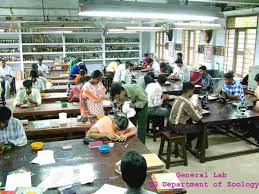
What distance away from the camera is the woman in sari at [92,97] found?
489cm

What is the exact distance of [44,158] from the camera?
10.2ft

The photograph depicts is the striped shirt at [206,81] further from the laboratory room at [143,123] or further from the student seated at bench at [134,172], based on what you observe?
the student seated at bench at [134,172]

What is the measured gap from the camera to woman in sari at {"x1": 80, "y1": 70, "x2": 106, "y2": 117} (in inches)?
193

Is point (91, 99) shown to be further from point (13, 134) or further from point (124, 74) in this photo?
point (124, 74)

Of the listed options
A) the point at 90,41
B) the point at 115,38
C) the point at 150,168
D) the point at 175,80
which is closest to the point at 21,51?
the point at 90,41

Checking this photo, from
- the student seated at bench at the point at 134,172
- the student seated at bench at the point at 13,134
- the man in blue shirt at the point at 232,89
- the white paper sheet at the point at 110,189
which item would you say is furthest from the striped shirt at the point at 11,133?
the man in blue shirt at the point at 232,89

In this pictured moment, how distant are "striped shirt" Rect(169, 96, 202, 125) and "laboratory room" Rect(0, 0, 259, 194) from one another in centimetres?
2

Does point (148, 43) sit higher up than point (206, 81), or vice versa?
point (148, 43)

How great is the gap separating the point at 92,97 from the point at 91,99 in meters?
0.04

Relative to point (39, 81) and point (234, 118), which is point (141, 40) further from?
point (234, 118)

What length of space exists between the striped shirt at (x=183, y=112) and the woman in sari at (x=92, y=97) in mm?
1313

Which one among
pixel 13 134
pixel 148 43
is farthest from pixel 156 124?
pixel 148 43

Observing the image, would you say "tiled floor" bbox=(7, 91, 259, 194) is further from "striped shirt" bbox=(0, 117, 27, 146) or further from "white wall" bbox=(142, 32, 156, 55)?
"white wall" bbox=(142, 32, 156, 55)

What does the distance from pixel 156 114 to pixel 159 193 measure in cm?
356
